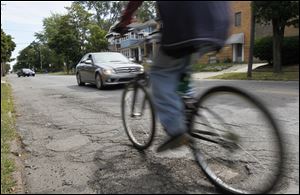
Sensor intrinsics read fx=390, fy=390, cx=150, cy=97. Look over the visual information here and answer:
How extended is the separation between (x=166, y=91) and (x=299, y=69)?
1.10 metres

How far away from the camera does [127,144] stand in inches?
182

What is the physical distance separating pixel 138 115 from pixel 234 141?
155 cm

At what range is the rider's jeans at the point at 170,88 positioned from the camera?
10.1 ft

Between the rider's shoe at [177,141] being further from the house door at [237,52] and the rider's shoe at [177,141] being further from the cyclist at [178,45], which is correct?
the house door at [237,52]

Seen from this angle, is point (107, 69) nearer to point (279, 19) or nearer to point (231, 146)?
point (279, 19)

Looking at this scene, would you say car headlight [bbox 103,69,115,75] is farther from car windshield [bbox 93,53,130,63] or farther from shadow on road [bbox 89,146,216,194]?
shadow on road [bbox 89,146,216,194]

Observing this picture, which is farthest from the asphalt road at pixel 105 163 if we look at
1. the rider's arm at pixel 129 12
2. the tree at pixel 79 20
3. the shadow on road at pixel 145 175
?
the tree at pixel 79 20

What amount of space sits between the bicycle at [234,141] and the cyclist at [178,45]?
15cm

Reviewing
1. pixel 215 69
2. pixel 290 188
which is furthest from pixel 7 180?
pixel 215 69

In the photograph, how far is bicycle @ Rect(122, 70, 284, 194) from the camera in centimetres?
269

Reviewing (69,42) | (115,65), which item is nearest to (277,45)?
(115,65)

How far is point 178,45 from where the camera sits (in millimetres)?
2840

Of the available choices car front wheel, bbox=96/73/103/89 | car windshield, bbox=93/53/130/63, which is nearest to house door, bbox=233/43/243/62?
car windshield, bbox=93/53/130/63

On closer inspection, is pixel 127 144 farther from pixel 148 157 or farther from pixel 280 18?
pixel 280 18
